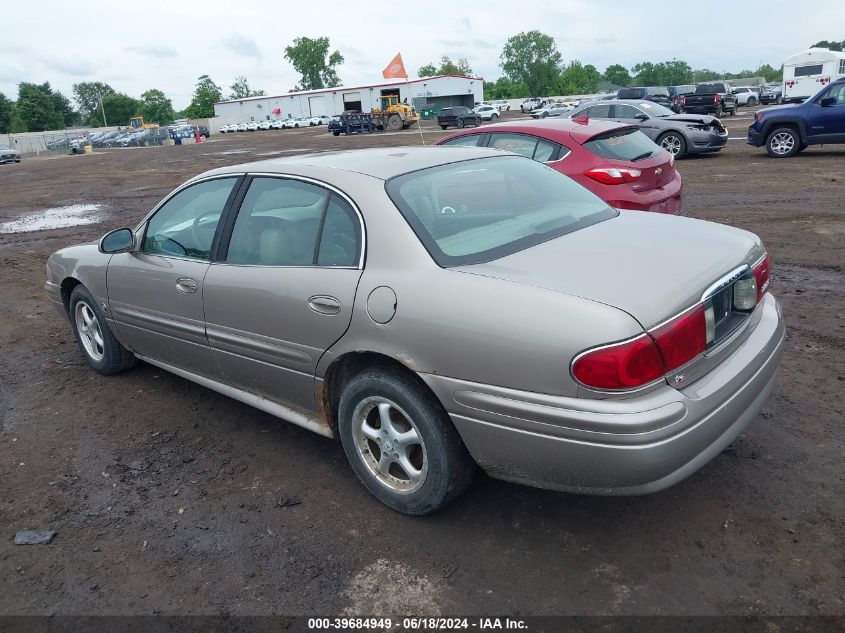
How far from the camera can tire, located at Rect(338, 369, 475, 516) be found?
2912mm

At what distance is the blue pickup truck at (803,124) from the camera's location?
14.6m

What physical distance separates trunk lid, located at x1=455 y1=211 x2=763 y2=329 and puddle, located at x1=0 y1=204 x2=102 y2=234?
41.0 feet

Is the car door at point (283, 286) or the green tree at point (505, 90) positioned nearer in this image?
the car door at point (283, 286)

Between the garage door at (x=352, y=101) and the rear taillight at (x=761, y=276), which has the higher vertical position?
the garage door at (x=352, y=101)

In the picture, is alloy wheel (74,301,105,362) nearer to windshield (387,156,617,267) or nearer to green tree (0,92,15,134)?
windshield (387,156,617,267)

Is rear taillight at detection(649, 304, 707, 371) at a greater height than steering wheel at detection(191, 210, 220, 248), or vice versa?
steering wheel at detection(191, 210, 220, 248)

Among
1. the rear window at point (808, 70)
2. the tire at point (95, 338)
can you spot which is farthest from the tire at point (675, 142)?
the rear window at point (808, 70)

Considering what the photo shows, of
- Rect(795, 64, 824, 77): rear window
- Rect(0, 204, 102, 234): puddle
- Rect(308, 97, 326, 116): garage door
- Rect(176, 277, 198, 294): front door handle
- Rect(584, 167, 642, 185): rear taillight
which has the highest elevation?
Rect(308, 97, 326, 116): garage door

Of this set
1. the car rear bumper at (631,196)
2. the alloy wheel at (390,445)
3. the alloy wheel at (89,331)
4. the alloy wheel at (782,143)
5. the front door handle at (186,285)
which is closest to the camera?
the alloy wheel at (390,445)

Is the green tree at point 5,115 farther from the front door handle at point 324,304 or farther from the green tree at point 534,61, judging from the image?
the front door handle at point 324,304

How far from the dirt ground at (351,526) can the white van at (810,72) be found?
125 ft

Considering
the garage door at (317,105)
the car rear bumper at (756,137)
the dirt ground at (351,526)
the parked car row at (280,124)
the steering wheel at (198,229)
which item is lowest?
the dirt ground at (351,526)

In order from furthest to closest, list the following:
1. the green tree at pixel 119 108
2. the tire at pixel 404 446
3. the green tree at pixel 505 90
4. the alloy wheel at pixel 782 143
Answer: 1. the green tree at pixel 119 108
2. the green tree at pixel 505 90
3. the alloy wheel at pixel 782 143
4. the tire at pixel 404 446

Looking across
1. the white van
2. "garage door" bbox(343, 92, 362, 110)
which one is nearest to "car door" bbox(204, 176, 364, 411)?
the white van
